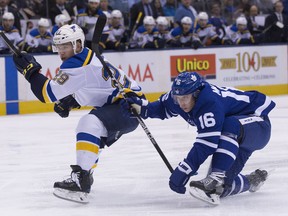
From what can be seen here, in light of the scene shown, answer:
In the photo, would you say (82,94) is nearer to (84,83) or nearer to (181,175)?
(84,83)

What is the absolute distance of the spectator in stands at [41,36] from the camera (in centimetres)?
Result: 1176

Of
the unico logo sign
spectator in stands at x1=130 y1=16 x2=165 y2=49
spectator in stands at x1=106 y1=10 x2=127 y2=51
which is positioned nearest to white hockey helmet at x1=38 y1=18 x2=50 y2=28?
spectator in stands at x1=106 y1=10 x2=127 y2=51

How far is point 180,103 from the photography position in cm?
456

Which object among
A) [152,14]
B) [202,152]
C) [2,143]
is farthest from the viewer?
[152,14]

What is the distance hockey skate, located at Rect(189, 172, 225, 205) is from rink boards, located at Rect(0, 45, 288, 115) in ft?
22.4

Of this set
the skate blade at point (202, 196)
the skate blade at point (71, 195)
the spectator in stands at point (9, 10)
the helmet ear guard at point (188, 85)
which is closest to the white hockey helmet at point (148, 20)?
the spectator in stands at point (9, 10)

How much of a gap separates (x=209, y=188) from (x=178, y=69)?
8.27m

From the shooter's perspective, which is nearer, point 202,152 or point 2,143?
point 202,152

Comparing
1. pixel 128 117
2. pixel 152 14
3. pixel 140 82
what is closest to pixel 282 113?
pixel 140 82

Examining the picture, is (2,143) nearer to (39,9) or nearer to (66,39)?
(66,39)

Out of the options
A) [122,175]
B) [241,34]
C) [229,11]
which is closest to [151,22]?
[241,34]

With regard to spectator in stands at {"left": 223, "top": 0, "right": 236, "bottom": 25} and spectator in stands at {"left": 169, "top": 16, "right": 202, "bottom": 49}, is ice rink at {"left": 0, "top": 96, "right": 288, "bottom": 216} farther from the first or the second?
spectator in stands at {"left": 223, "top": 0, "right": 236, "bottom": 25}

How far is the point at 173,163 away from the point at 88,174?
175 cm

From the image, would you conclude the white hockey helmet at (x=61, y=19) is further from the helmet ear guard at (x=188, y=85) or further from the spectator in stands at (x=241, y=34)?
the helmet ear guard at (x=188, y=85)
